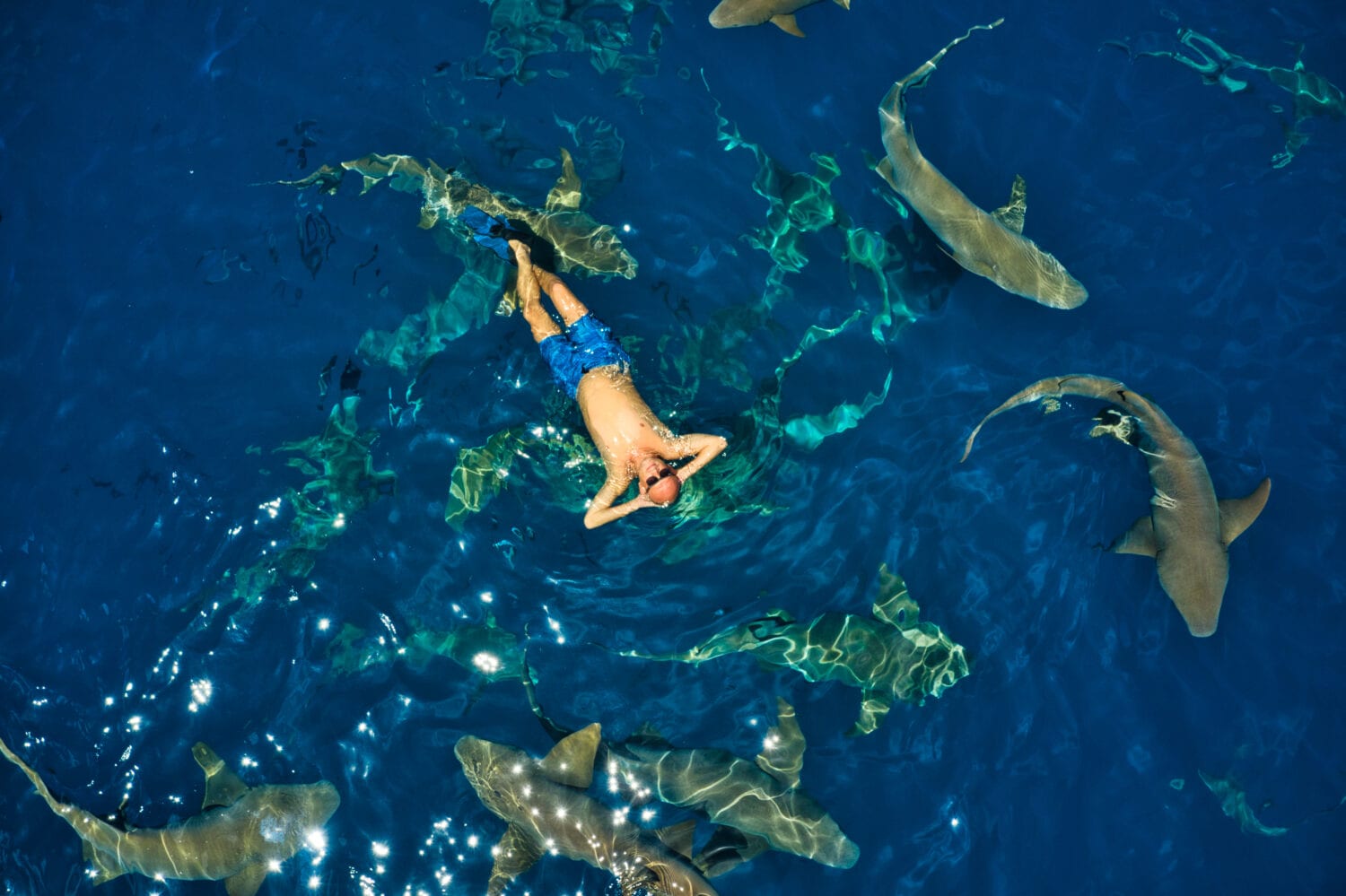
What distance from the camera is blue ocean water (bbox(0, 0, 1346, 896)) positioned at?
8.69 m

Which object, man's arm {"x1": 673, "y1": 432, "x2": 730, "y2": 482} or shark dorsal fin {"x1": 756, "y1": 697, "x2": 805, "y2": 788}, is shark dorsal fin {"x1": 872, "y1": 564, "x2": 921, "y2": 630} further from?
man's arm {"x1": 673, "y1": 432, "x2": 730, "y2": 482}

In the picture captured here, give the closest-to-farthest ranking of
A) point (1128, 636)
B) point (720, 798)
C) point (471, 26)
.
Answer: point (720, 798)
point (1128, 636)
point (471, 26)

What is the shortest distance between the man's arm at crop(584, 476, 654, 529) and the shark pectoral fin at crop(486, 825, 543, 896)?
2.71 meters

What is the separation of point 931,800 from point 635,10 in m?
8.50

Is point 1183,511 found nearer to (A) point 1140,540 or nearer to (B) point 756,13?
(A) point 1140,540

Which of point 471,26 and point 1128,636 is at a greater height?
point 471,26

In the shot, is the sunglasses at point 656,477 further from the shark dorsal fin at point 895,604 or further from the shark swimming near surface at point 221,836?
the shark swimming near surface at point 221,836

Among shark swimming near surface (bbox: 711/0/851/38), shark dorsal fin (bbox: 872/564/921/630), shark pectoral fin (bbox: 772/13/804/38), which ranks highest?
shark swimming near surface (bbox: 711/0/851/38)

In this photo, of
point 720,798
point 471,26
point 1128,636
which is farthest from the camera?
point 471,26

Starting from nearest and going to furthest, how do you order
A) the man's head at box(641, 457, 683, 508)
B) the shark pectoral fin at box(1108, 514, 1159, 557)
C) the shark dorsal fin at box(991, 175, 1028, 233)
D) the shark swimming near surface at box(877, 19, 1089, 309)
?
the man's head at box(641, 457, 683, 508) < the shark pectoral fin at box(1108, 514, 1159, 557) < the shark swimming near surface at box(877, 19, 1089, 309) < the shark dorsal fin at box(991, 175, 1028, 233)

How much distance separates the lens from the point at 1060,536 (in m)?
9.20

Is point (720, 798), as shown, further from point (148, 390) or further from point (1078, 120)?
point (1078, 120)

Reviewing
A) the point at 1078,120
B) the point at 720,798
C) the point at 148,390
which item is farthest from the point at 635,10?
the point at 720,798

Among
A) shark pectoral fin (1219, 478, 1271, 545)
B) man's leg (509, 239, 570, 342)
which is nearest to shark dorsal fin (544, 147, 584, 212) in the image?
man's leg (509, 239, 570, 342)
